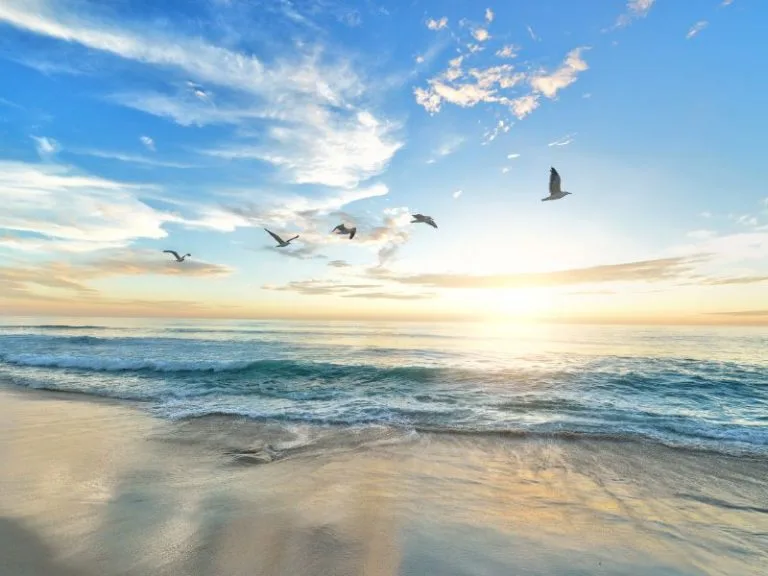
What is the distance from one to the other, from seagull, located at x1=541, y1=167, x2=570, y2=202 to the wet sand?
17.4 feet

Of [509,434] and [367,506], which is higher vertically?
[367,506]

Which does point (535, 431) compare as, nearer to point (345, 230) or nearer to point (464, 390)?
point (464, 390)

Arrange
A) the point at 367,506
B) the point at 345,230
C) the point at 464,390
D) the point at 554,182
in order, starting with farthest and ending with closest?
the point at 464,390 → the point at 345,230 → the point at 554,182 → the point at 367,506

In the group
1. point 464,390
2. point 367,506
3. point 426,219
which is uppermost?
point 426,219

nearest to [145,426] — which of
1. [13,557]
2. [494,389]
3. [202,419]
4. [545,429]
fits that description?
[202,419]

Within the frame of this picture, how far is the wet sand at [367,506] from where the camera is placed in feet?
14.0

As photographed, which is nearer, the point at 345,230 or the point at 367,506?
the point at 367,506

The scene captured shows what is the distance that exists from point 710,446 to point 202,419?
1138cm

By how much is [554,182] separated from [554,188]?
199 millimetres

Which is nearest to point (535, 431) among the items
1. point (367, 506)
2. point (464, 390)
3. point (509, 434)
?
point (509, 434)

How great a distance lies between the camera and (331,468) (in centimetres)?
695

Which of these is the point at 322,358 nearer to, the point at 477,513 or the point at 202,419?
the point at 202,419

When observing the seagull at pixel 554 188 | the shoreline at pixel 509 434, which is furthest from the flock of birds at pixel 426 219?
the shoreline at pixel 509 434

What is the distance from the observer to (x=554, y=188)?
9.26 m
